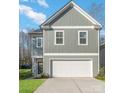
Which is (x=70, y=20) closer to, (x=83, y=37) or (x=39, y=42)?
A: (x=83, y=37)

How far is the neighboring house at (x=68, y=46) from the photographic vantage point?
1125 cm

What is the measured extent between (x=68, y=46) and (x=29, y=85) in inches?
75.3

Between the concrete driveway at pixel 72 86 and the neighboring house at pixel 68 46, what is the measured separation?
0.88ft

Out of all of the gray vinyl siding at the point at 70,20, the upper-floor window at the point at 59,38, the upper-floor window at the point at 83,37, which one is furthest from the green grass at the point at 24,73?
the gray vinyl siding at the point at 70,20

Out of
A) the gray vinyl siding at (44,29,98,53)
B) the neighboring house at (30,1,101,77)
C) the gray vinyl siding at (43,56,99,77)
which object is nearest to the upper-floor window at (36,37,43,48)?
the neighboring house at (30,1,101,77)

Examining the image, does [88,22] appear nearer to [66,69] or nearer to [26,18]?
[66,69]

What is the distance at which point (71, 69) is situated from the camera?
11602 millimetres

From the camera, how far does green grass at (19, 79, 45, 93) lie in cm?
991
